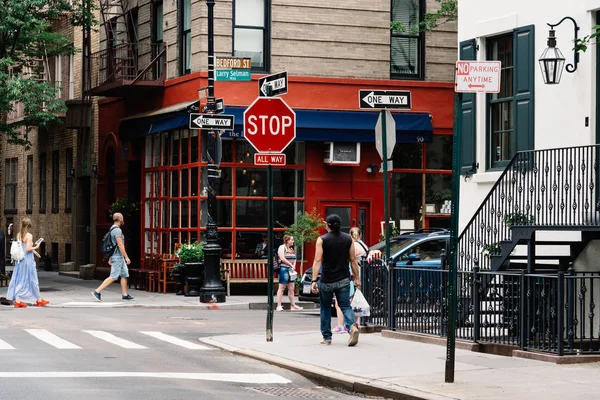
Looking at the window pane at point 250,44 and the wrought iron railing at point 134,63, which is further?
the wrought iron railing at point 134,63

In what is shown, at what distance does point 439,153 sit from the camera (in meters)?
30.4

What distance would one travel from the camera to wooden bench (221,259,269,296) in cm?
2811

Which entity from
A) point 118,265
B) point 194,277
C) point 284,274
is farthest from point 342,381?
point 194,277

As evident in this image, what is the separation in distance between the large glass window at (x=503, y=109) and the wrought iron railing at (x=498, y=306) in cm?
274

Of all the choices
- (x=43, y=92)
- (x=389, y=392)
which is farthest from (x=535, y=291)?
(x=43, y=92)

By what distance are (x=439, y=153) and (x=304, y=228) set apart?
15.1ft

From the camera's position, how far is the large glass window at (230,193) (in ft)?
94.0

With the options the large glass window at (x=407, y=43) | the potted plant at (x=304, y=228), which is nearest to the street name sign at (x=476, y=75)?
the potted plant at (x=304, y=228)

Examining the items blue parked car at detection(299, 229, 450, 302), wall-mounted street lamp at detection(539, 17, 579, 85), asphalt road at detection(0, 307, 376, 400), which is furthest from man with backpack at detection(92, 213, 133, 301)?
wall-mounted street lamp at detection(539, 17, 579, 85)

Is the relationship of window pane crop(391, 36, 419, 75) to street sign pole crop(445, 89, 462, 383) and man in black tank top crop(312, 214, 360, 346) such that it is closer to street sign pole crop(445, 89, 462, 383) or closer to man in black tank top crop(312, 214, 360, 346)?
man in black tank top crop(312, 214, 360, 346)

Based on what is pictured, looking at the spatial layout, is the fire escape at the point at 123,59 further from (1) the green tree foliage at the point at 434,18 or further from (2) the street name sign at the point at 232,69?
(2) the street name sign at the point at 232,69

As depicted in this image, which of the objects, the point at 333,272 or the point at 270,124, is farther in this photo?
the point at 270,124

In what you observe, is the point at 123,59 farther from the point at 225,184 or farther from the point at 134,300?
the point at 134,300

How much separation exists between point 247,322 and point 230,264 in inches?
283
